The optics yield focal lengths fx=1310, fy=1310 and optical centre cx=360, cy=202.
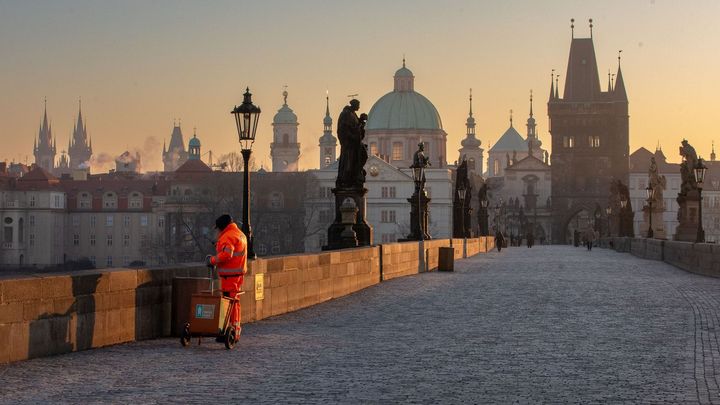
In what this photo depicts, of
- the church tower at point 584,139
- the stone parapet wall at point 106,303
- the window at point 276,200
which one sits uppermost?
the church tower at point 584,139

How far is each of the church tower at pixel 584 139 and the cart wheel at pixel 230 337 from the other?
14579 centimetres

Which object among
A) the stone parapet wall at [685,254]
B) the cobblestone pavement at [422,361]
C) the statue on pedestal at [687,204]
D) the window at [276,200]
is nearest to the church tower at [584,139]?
the window at [276,200]

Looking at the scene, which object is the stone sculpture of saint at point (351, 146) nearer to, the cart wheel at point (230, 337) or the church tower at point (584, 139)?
the cart wheel at point (230, 337)

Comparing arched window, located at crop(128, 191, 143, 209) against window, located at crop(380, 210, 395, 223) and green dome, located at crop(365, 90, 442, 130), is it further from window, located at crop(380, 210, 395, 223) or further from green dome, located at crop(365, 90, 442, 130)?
green dome, located at crop(365, 90, 442, 130)

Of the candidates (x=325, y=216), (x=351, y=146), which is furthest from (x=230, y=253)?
(x=325, y=216)

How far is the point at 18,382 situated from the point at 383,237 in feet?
455

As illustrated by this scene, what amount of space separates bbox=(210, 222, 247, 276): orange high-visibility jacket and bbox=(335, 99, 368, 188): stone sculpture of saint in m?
15.6

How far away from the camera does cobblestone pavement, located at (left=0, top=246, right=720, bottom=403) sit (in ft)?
35.9

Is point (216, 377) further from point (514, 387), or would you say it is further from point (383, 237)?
point (383, 237)

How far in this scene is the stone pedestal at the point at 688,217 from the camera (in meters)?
49.9

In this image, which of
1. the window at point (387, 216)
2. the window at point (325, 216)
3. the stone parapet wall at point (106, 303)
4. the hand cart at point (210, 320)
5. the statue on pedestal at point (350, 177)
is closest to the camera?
the stone parapet wall at point (106, 303)

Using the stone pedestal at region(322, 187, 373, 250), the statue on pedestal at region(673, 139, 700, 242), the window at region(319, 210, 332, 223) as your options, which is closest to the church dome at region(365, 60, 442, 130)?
the window at region(319, 210, 332, 223)

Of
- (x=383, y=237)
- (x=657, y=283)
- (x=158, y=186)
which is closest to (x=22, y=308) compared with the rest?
(x=657, y=283)

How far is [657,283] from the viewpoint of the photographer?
1142 inches
